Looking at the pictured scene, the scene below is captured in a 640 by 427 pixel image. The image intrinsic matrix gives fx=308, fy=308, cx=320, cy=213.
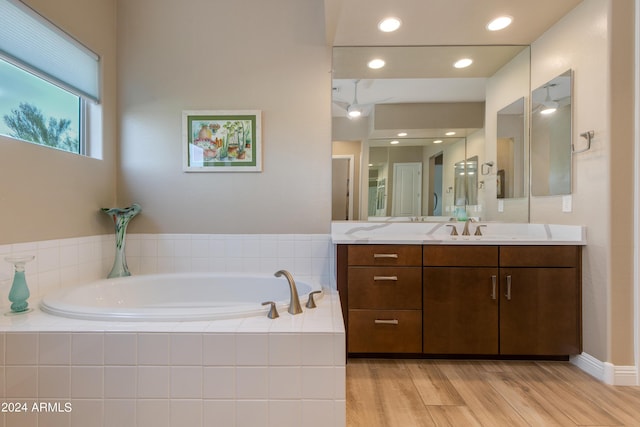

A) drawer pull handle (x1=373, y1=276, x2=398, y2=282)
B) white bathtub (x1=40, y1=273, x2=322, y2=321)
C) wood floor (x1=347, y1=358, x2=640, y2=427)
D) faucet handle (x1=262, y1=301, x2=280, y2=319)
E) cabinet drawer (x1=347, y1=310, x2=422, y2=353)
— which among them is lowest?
wood floor (x1=347, y1=358, x2=640, y2=427)

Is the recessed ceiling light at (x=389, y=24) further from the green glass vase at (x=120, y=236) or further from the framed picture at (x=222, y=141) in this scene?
the green glass vase at (x=120, y=236)

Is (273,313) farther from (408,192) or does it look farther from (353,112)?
(353,112)

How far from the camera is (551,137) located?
2207 mm

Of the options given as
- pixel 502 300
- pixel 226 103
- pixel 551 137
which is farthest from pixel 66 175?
pixel 551 137

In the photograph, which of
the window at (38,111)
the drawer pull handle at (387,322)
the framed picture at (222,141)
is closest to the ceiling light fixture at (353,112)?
the framed picture at (222,141)

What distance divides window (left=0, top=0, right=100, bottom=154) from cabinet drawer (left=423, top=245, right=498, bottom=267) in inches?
97.8

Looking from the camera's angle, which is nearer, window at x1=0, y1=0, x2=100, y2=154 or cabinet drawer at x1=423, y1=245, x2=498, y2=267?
window at x1=0, y1=0, x2=100, y2=154

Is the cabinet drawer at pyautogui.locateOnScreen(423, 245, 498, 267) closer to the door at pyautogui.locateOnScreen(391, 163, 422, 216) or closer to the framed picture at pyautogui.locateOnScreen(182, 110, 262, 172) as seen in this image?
the door at pyautogui.locateOnScreen(391, 163, 422, 216)

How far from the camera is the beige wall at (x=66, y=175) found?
164 cm

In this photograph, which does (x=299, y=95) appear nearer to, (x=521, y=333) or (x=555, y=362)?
(x=521, y=333)

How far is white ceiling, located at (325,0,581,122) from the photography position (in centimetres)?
217

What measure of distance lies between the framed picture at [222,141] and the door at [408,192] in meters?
1.12

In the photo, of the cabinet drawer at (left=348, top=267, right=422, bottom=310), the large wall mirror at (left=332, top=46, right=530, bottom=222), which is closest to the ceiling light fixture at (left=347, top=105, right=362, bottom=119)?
the large wall mirror at (left=332, top=46, right=530, bottom=222)

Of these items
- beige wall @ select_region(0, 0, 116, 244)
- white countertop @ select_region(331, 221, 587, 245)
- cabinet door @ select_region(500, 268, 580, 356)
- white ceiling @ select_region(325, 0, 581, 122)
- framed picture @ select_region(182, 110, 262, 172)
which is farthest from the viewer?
framed picture @ select_region(182, 110, 262, 172)
